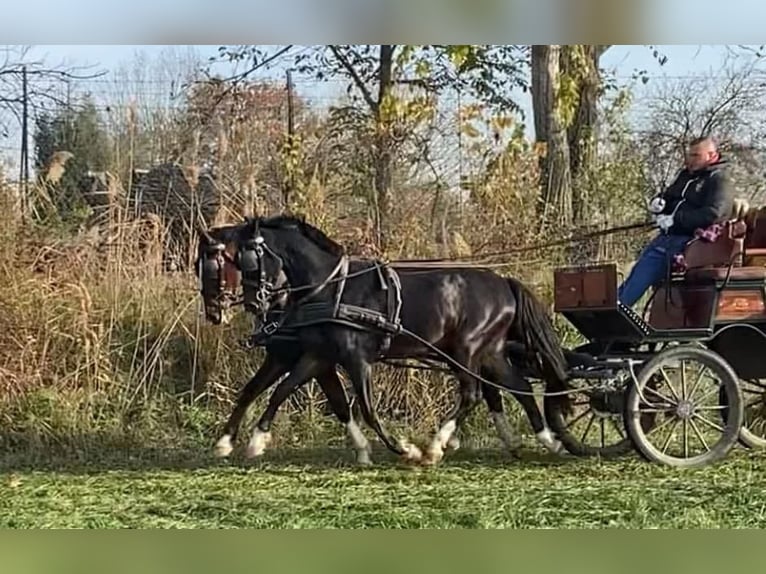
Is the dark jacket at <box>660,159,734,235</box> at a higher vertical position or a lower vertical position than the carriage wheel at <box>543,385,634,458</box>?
higher

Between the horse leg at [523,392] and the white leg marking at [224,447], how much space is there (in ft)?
3.55

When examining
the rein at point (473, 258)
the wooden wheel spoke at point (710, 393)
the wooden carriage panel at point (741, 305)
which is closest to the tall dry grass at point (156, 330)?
the rein at point (473, 258)

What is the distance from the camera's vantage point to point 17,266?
6.09 metres

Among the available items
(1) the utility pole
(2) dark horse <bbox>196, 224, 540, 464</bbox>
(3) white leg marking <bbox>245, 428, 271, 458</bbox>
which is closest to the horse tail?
(2) dark horse <bbox>196, 224, 540, 464</bbox>

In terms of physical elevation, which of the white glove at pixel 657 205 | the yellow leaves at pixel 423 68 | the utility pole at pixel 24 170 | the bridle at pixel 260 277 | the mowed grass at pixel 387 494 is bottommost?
the mowed grass at pixel 387 494

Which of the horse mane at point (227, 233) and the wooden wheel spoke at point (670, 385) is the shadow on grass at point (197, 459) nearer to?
the wooden wheel spoke at point (670, 385)

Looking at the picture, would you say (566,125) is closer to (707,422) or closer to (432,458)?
(707,422)

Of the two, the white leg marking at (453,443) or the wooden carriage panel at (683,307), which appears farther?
the white leg marking at (453,443)

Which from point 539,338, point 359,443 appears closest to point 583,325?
point 539,338

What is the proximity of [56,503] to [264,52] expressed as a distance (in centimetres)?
191

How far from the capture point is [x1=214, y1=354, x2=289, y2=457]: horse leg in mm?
5992

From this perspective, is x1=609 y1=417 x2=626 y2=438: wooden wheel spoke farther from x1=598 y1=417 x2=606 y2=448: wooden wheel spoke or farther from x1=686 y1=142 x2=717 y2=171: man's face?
x1=686 y1=142 x2=717 y2=171: man's face

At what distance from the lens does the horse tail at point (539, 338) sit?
19.8 ft

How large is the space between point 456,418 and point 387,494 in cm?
51
